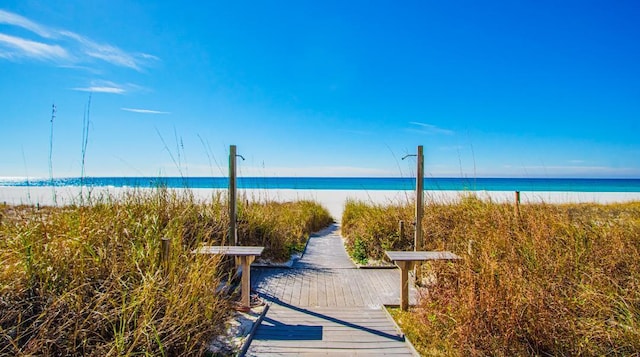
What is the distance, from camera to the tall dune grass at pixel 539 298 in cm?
257

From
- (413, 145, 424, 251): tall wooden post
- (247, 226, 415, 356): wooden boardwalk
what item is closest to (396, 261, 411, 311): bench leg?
(247, 226, 415, 356): wooden boardwalk

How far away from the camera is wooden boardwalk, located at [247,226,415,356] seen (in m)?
3.10

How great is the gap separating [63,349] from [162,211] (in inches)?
109

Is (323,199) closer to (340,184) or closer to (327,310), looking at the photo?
(327,310)

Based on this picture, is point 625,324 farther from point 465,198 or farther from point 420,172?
point 465,198

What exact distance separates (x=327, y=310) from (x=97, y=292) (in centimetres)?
240

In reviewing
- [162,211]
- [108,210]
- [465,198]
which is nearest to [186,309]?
[108,210]

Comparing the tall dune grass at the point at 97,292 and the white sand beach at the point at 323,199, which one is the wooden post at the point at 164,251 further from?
the white sand beach at the point at 323,199

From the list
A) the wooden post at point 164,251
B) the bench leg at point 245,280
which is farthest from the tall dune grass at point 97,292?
the bench leg at point 245,280

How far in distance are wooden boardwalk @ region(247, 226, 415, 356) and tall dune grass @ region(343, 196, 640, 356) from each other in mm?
359

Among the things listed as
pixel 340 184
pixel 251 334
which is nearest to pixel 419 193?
pixel 251 334

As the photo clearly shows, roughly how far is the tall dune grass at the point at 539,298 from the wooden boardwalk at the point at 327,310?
0.36m

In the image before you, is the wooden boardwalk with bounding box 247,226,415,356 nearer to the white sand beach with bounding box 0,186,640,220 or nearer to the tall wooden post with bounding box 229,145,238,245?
the tall wooden post with bounding box 229,145,238,245

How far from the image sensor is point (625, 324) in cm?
265
